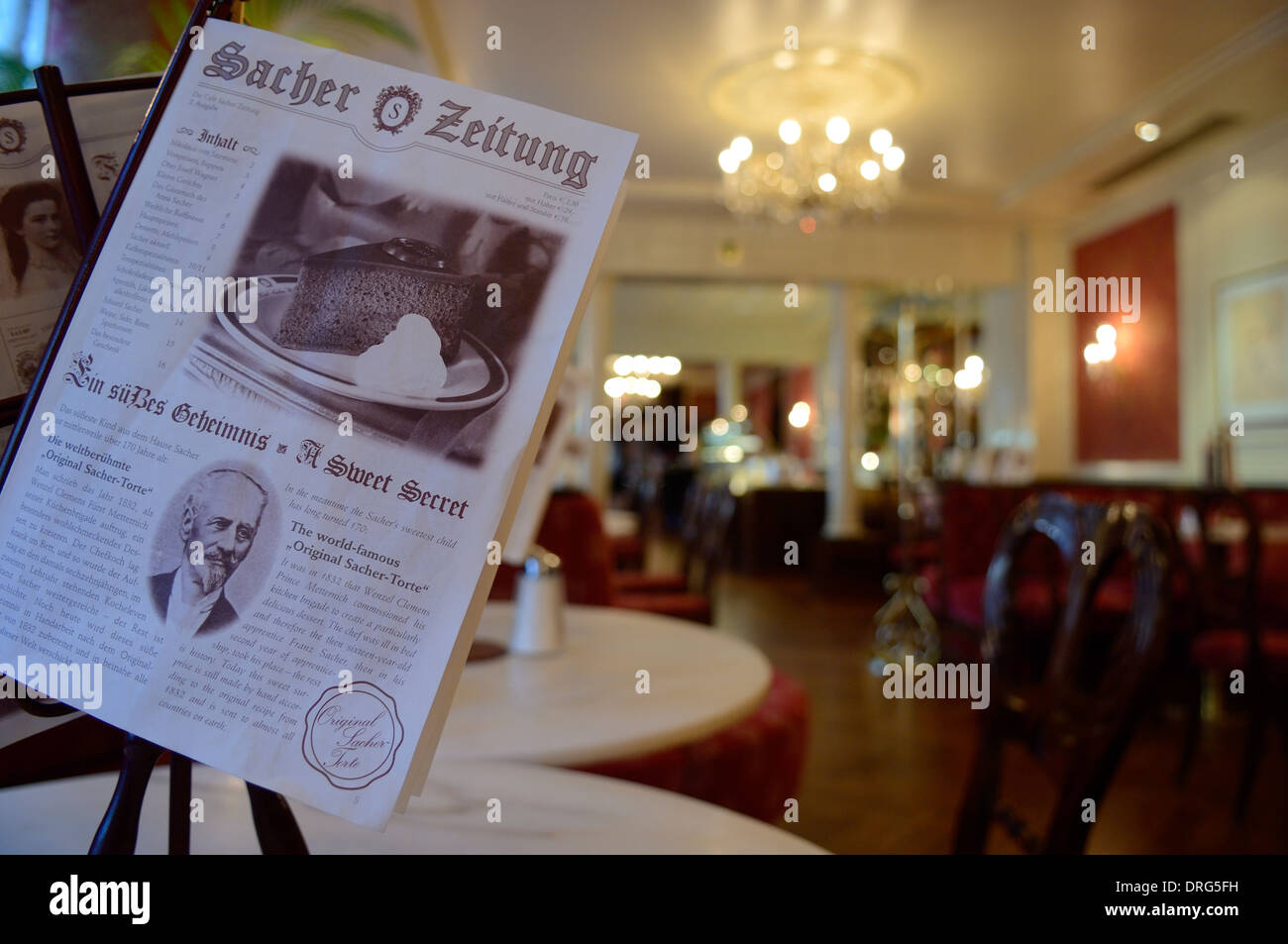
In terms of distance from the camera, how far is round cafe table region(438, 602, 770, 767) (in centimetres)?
87

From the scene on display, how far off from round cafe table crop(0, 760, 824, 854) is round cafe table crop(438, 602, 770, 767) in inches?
5.0

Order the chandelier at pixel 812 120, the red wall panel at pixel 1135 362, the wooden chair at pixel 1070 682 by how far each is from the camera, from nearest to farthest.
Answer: the wooden chair at pixel 1070 682 → the chandelier at pixel 812 120 → the red wall panel at pixel 1135 362

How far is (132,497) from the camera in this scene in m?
0.34

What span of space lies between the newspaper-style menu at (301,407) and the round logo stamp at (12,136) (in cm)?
7

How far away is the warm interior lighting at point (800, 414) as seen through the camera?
15.5 metres

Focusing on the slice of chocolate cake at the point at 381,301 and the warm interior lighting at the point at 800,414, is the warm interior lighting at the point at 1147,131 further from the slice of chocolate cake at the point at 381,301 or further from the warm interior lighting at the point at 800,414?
the warm interior lighting at the point at 800,414

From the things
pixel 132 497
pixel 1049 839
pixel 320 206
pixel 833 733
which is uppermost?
pixel 320 206

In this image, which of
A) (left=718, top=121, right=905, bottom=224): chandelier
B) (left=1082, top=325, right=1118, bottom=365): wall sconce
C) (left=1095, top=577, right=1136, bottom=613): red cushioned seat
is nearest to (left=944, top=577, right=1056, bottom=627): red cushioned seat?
(left=1095, top=577, right=1136, bottom=613): red cushioned seat

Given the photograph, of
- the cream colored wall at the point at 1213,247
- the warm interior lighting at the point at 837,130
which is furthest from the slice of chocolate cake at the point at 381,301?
the cream colored wall at the point at 1213,247

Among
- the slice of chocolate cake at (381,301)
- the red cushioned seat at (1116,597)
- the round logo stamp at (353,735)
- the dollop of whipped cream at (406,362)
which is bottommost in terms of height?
the red cushioned seat at (1116,597)

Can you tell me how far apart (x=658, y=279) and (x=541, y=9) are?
3.58 m

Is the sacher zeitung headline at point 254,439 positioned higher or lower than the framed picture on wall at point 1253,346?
lower

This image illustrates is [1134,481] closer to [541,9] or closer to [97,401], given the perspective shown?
[541,9]

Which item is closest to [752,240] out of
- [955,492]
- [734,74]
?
[734,74]
